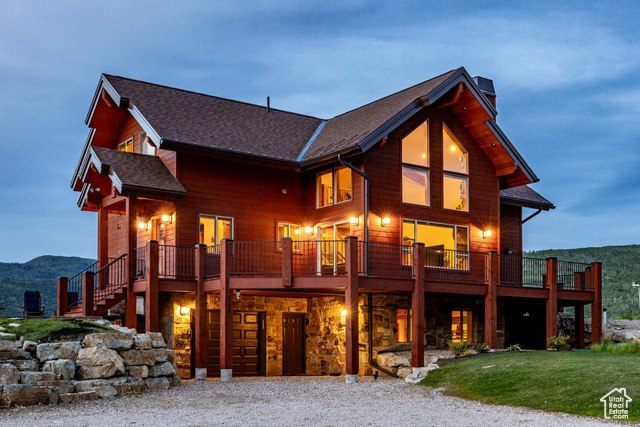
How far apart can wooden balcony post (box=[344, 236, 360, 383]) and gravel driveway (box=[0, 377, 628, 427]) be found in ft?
4.05

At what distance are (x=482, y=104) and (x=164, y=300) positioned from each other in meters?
11.2

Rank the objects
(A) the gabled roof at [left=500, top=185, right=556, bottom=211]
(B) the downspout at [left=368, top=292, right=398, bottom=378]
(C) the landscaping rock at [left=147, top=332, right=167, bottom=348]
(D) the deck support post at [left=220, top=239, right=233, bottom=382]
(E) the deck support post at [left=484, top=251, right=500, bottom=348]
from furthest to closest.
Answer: (A) the gabled roof at [left=500, top=185, right=556, bottom=211] → (E) the deck support post at [left=484, top=251, right=500, bottom=348] → (B) the downspout at [left=368, top=292, right=398, bottom=378] → (D) the deck support post at [left=220, top=239, right=233, bottom=382] → (C) the landscaping rock at [left=147, top=332, right=167, bottom=348]

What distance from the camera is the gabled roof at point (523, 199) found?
25531 mm

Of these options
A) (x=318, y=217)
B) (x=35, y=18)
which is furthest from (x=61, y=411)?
(x=35, y=18)

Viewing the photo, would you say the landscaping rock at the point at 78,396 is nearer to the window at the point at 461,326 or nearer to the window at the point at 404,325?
the window at the point at 404,325

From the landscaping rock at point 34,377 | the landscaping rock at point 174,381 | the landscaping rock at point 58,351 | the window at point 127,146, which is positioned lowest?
the landscaping rock at point 174,381

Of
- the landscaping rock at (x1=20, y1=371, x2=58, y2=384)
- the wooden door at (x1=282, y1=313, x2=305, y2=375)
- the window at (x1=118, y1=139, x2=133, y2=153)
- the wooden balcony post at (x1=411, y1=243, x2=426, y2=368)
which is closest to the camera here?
the landscaping rock at (x1=20, y1=371, x2=58, y2=384)

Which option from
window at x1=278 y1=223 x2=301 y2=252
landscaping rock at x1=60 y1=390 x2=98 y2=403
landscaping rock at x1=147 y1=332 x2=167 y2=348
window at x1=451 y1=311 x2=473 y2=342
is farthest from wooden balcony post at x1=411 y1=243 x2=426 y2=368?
landscaping rock at x1=60 y1=390 x2=98 y2=403

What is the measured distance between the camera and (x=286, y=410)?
13.1 meters

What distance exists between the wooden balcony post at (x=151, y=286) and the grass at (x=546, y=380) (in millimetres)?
7180

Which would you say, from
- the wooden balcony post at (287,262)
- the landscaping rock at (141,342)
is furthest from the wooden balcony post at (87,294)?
the wooden balcony post at (287,262)

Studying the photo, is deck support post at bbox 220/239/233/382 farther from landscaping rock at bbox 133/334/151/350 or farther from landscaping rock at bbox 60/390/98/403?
landscaping rock at bbox 60/390/98/403

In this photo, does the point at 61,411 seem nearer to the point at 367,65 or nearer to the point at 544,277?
the point at 544,277

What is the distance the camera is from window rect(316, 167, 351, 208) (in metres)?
21.6
